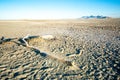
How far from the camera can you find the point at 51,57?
7.67 meters

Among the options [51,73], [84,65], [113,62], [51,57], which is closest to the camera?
[51,73]

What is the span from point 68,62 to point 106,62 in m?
1.97

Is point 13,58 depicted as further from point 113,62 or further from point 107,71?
point 113,62

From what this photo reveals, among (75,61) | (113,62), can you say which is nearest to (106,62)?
(113,62)

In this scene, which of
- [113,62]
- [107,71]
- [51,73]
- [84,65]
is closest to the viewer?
[51,73]

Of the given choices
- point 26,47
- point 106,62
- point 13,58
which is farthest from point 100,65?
point 26,47

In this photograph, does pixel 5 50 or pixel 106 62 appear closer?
pixel 106 62

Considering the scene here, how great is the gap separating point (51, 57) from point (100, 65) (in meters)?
2.62

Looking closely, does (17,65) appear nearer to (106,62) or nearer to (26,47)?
(26,47)

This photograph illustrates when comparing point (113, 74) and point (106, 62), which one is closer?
point (113, 74)

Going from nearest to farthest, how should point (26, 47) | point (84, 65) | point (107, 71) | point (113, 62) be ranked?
point (107, 71) < point (84, 65) < point (113, 62) < point (26, 47)

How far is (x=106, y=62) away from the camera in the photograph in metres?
7.16

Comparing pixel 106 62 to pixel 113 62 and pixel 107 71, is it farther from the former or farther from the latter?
pixel 107 71

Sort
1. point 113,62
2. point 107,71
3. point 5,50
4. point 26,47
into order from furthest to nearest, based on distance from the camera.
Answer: point 26,47 < point 5,50 < point 113,62 < point 107,71
